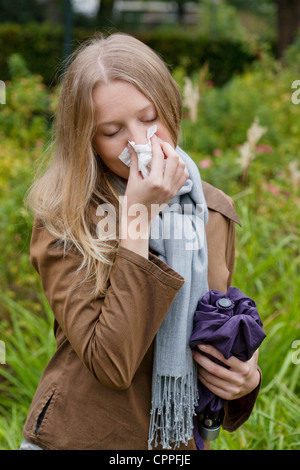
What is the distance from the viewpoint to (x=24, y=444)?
1.56 metres

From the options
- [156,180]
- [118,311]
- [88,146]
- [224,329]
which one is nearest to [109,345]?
[118,311]

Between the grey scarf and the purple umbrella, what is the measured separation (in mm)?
32

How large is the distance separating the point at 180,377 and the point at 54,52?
41.9 ft

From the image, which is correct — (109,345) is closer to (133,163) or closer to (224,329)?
(224,329)

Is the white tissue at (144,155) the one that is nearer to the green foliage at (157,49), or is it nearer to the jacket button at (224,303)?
the jacket button at (224,303)

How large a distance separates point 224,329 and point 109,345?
1.08ft

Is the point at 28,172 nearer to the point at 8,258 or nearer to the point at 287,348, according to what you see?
the point at 8,258

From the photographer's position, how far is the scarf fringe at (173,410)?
1.50m

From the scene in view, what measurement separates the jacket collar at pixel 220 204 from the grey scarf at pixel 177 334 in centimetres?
13

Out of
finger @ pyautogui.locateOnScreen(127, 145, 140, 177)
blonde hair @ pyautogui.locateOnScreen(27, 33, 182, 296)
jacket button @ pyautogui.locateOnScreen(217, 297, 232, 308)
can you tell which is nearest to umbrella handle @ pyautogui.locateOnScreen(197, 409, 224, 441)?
jacket button @ pyautogui.locateOnScreen(217, 297, 232, 308)

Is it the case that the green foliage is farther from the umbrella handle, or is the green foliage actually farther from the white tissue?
the umbrella handle

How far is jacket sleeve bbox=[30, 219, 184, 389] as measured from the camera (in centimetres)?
131

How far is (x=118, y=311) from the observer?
4.30ft

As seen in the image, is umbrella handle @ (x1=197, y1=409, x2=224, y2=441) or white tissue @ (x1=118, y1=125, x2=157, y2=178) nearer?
white tissue @ (x1=118, y1=125, x2=157, y2=178)
